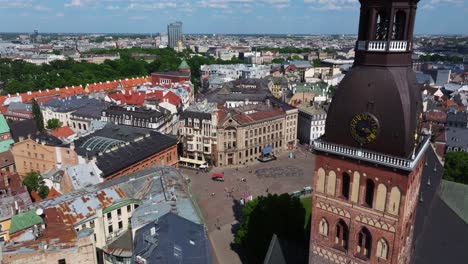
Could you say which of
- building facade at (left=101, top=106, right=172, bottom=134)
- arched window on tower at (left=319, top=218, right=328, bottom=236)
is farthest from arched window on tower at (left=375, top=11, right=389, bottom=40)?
building facade at (left=101, top=106, right=172, bottom=134)

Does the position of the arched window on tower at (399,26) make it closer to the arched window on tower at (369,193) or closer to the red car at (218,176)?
the arched window on tower at (369,193)

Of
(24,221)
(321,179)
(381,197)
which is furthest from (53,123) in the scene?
(381,197)

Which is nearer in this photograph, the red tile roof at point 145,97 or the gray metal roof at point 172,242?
the gray metal roof at point 172,242

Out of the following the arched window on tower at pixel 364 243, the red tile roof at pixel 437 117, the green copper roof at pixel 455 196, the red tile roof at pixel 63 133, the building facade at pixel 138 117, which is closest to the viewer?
the arched window on tower at pixel 364 243

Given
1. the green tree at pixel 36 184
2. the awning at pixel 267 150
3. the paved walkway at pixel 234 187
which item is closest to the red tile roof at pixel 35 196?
the green tree at pixel 36 184

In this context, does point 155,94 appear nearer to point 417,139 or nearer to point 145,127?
point 145,127
